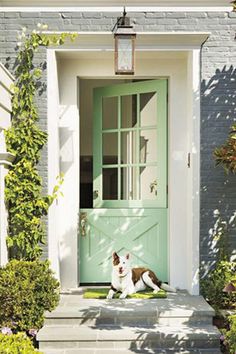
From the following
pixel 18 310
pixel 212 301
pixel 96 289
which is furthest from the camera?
pixel 96 289

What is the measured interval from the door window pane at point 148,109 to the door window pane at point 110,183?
2.37 ft

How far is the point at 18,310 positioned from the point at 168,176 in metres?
2.33

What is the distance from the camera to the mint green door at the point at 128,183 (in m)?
5.28

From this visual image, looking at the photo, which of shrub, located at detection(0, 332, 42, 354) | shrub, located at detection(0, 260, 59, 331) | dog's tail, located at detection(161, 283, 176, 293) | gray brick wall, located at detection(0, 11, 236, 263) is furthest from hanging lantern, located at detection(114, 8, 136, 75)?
shrub, located at detection(0, 332, 42, 354)

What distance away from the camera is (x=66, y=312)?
4.32 metres

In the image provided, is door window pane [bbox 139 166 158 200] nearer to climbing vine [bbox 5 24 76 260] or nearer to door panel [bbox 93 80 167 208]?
door panel [bbox 93 80 167 208]

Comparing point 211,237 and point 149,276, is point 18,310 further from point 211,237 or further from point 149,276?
point 211,237

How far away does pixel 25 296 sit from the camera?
166 inches

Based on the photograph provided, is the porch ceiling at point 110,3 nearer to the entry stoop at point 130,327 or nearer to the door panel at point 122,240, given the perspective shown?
the door panel at point 122,240

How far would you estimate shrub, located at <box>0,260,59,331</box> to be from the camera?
4.20 meters

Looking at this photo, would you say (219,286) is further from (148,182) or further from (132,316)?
(148,182)

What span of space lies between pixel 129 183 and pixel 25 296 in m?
1.95

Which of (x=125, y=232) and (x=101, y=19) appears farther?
(x=125, y=232)

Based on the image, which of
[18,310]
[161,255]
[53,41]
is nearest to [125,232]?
[161,255]
